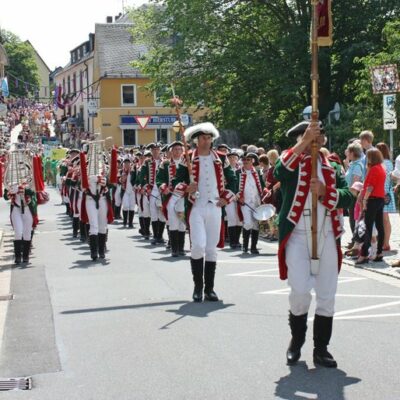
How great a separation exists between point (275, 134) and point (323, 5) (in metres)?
28.0

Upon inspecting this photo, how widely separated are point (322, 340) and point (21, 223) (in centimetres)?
841

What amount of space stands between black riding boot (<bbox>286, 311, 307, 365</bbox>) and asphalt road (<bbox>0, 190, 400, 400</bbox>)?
93 mm

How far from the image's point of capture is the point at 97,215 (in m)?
14.4

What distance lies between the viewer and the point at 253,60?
3300 cm

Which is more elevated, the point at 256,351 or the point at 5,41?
the point at 5,41

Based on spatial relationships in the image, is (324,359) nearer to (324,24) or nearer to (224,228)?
(324,24)

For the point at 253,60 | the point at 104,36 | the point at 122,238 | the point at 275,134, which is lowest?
the point at 122,238

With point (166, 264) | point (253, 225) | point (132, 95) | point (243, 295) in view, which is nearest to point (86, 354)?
point (243, 295)

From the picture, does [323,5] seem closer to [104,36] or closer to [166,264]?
[166,264]

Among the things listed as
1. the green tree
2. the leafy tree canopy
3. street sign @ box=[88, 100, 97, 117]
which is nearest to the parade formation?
the leafy tree canopy

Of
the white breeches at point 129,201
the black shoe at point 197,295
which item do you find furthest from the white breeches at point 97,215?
the white breeches at point 129,201

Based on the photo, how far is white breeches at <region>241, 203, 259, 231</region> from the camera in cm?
1516

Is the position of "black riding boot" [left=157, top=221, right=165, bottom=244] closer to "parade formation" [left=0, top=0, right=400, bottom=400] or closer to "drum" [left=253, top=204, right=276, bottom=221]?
"parade formation" [left=0, top=0, right=400, bottom=400]

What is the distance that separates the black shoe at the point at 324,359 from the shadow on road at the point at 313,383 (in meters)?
0.06
